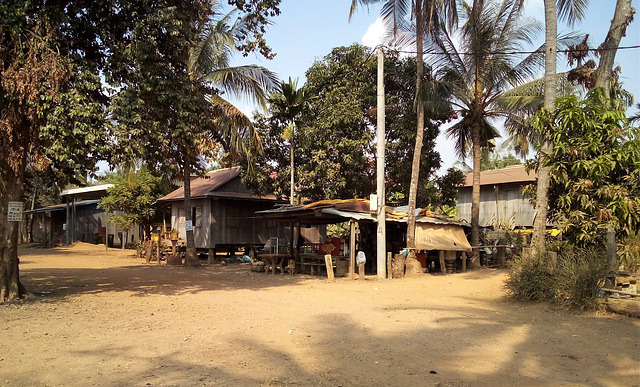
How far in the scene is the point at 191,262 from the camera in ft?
64.8

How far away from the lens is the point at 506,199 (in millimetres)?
28688

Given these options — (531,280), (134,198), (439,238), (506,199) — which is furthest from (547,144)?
(134,198)

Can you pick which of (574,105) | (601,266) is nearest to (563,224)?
(601,266)

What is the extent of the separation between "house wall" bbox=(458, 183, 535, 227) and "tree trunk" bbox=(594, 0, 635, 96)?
15286 mm

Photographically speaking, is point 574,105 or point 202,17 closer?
point 574,105

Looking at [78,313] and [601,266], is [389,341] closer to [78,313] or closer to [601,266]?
[601,266]

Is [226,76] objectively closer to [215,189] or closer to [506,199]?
[215,189]

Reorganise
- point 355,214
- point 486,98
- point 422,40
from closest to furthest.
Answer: point 355,214
point 422,40
point 486,98

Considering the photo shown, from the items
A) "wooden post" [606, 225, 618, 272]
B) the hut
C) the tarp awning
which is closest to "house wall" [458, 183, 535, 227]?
the tarp awning

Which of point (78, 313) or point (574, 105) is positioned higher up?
point (574, 105)

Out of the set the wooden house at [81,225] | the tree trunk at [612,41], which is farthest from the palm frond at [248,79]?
the wooden house at [81,225]

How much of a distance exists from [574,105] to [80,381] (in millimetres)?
10257

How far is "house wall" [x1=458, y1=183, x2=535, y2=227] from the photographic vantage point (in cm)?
2778

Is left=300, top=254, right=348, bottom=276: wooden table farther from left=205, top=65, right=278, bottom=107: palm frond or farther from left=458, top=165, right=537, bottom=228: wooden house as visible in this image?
left=458, top=165, right=537, bottom=228: wooden house
